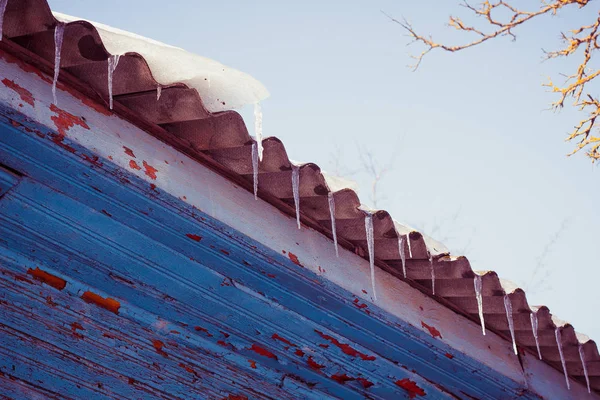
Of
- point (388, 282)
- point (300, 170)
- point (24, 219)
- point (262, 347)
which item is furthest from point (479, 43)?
point (24, 219)

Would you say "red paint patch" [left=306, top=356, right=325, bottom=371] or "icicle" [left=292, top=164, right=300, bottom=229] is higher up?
"icicle" [left=292, top=164, right=300, bottom=229]

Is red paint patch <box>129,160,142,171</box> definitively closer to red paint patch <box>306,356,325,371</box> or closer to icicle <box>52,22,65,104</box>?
icicle <box>52,22,65,104</box>

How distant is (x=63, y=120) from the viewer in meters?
1.74

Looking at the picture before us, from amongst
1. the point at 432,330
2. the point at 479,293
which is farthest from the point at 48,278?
the point at 479,293

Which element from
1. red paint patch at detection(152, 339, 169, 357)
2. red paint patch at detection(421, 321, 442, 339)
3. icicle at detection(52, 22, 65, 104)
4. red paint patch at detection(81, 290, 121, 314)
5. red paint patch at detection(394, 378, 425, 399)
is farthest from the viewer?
red paint patch at detection(394, 378, 425, 399)

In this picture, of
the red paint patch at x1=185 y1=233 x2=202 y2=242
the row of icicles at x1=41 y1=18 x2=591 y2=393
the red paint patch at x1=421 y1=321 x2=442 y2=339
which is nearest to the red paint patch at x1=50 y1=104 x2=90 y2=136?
the row of icicles at x1=41 y1=18 x2=591 y2=393

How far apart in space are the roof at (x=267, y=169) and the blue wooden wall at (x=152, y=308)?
243 mm

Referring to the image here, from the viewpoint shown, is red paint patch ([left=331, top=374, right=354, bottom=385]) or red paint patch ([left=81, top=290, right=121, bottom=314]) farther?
red paint patch ([left=331, top=374, right=354, bottom=385])

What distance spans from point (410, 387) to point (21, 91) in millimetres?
2203

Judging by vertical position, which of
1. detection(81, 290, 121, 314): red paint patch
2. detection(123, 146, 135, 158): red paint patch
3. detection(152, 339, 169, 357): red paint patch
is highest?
detection(123, 146, 135, 158): red paint patch

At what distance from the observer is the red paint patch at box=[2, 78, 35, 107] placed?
1.64m

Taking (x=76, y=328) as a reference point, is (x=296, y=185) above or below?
above

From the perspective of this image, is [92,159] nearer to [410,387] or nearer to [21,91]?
[21,91]

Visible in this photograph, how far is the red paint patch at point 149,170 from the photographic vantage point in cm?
188
